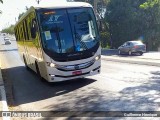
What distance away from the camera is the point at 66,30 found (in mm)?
12133

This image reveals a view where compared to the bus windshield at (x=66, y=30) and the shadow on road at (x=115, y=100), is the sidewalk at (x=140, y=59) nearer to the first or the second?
the bus windshield at (x=66, y=30)

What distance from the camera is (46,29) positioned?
1202 cm

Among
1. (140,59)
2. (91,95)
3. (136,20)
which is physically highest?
(136,20)

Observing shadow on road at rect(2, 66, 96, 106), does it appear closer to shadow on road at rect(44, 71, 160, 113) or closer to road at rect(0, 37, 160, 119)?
road at rect(0, 37, 160, 119)

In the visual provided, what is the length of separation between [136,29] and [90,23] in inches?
1301

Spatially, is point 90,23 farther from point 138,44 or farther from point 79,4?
point 138,44

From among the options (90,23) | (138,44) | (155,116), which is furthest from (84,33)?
(138,44)

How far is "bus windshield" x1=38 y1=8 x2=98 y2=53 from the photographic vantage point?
11953 millimetres

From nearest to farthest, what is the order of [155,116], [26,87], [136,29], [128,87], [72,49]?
1. [155,116]
2. [128,87]
3. [72,49]
4. [26,87]
5. [136,29]

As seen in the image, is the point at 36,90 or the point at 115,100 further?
the point at 36,90

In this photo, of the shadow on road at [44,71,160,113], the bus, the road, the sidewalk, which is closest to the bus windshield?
the bus

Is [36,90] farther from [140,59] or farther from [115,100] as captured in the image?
[140,59]

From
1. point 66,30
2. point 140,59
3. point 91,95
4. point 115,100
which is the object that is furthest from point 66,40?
point 140,59

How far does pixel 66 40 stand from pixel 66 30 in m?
0.41
